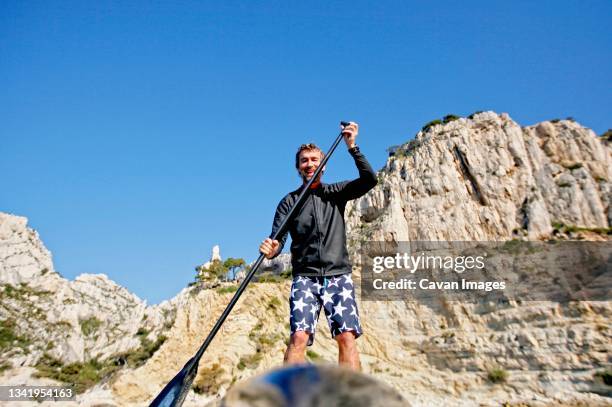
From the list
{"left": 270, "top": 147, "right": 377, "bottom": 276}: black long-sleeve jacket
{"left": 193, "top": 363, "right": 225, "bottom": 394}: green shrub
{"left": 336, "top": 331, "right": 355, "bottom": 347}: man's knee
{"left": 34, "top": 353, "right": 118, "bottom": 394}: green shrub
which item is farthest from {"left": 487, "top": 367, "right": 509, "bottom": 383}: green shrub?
{"left": 34, "top": 353, "right": 118, "bottom": 394}: green shrub

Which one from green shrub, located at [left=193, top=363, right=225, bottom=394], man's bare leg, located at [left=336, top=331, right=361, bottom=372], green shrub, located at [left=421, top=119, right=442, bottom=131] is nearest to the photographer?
man's bare leg, located at [left=336, top=331, right=361, bottom=372]

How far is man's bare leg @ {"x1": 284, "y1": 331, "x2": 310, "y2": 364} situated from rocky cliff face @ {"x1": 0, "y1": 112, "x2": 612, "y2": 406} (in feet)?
65.4

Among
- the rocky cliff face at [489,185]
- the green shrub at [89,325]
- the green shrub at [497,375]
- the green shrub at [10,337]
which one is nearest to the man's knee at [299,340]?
the green shrub at [497,375]

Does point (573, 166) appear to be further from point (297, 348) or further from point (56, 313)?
point (56, 313)

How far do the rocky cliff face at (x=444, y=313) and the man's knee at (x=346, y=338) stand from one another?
2003cm

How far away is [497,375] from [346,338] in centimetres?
2265

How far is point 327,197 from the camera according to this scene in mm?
4004

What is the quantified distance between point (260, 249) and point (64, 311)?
52822mm

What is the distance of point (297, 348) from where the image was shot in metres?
3.22

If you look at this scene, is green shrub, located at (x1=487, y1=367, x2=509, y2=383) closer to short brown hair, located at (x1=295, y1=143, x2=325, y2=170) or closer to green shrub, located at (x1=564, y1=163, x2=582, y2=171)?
short brown hair, located at (x1=295, y1=143, x2=325, y2=170)

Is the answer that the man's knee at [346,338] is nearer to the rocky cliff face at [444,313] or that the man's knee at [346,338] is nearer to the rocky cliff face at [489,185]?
the rocky cliff face at [444,313]

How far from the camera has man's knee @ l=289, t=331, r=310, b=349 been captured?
3.23m

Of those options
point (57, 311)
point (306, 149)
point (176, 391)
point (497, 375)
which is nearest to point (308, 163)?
point (306, 149)

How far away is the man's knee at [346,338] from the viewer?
3.25m
